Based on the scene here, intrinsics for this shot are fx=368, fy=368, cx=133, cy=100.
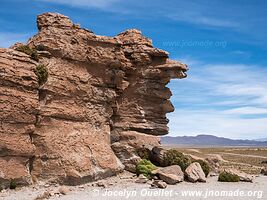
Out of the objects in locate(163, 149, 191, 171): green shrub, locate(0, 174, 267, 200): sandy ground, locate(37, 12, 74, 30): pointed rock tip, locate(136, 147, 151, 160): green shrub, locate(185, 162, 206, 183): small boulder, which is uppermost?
locate(37, 12, 74, 30): pointed rock tip

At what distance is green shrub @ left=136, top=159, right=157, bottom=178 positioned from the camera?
3868 cm

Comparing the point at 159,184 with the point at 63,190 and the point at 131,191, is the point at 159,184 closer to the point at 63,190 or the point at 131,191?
the point at 131,191

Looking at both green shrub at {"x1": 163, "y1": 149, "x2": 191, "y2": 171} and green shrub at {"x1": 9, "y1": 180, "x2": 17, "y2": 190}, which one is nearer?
green shrub at {"x1": 9, "y1": 180, "x2": 17, "y2": 190}

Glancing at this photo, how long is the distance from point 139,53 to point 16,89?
652 inches

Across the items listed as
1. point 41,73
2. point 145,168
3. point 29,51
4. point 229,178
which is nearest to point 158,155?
point 145,168

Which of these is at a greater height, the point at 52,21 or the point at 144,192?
the point at 52,21

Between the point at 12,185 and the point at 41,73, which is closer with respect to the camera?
the point at 12,185

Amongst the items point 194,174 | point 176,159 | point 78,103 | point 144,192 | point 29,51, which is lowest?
point 144,192

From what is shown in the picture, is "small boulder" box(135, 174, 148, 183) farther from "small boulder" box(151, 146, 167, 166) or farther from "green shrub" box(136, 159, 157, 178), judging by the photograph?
"small boulder" box(151, 146, 167, 166)

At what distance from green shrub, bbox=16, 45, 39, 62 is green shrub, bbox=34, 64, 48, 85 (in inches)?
41.9

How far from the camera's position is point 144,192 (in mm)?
30984

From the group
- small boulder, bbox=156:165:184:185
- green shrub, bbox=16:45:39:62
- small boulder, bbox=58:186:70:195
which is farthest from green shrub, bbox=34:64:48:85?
small boulder, bbox=156:165:184:185

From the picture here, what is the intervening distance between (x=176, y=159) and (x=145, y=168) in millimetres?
4465

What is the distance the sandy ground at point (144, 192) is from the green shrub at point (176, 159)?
551cm
